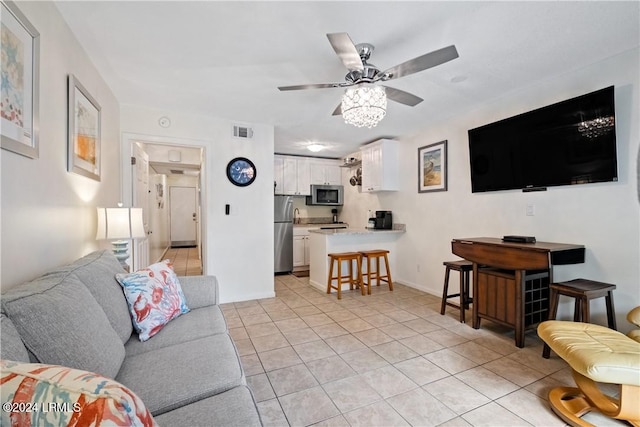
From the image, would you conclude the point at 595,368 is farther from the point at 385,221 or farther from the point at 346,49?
the point at 385,221

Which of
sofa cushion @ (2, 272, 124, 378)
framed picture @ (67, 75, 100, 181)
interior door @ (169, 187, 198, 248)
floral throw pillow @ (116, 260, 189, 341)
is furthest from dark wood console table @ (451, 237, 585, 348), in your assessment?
interior door @ (169, 187, 198, 248)

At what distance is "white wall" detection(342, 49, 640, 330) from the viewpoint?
2.14m

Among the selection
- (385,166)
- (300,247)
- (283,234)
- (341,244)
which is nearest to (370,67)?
(385,166)

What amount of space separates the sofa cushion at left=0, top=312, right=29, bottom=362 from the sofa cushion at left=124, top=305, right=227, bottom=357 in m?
0.61

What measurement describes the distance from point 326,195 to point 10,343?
5.48 meters

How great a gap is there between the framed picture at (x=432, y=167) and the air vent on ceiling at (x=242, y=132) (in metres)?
2.51

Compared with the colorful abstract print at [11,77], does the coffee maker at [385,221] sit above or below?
below

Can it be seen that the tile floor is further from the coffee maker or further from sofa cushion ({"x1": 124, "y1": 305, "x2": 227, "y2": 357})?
the coffee maker

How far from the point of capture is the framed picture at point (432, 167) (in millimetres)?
3744

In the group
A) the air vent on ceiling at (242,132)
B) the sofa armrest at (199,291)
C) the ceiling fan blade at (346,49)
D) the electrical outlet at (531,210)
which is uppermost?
the air vent on ceiling at (242,132)

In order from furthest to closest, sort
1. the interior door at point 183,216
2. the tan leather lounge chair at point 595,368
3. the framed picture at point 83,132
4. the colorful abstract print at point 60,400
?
the interior door at point 183,216
the framed picture at point 83,132
the tan leather lounge chair at point 595,368
the colorful abstract print at point 60,400

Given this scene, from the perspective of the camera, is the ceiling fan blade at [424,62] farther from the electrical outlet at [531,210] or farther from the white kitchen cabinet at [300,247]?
the white kitchen cabinet at [300,247]

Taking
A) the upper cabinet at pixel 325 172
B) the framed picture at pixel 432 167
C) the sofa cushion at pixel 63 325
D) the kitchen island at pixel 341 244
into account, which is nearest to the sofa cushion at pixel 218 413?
→ the sofa cushion at pixel 63 325

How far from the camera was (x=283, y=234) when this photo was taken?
5.36m
